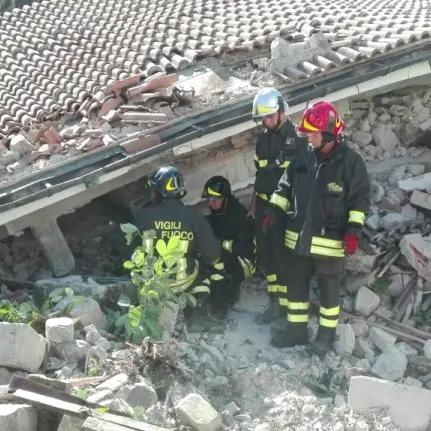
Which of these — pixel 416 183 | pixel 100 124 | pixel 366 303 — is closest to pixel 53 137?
pixel 100 124

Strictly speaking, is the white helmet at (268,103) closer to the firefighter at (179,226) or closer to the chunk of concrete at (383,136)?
the firefighter at (179,226)

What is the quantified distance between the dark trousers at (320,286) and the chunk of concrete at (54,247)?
2661 mm

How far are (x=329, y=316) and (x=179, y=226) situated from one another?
162 cm

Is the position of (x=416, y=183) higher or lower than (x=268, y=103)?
lower

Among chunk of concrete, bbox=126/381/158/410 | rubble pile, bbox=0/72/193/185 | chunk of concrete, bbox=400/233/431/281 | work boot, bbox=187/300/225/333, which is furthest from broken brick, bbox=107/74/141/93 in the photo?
chunk of concrete, bbox=126/381/158/410

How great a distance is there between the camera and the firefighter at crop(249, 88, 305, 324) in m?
7.17

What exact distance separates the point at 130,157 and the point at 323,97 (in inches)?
91.8

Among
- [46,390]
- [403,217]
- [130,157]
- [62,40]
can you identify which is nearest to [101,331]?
[46,390]

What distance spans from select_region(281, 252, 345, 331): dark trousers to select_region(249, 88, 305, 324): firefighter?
39cm

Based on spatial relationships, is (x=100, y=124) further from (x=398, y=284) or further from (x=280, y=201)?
(x=398, y=284)

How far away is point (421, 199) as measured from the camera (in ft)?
27.0

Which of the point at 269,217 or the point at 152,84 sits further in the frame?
the point at 152,84

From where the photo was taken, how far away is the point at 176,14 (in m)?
11.5

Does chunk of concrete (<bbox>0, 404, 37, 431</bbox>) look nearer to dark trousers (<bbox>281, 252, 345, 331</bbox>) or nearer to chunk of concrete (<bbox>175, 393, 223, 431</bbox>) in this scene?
chunk of concrete (<bbox>175, 393, 223, 431</bbox>)
